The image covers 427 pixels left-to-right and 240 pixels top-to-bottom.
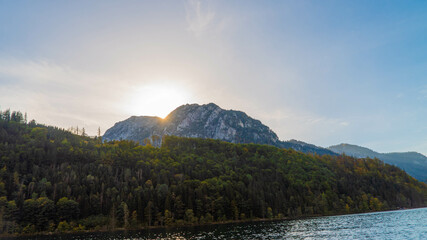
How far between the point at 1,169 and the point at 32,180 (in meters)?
24.0

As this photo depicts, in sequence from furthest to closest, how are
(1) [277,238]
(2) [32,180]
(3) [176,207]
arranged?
(2) [32,180] → (3) [176,207] → (1) [277,238]

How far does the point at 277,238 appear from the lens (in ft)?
258

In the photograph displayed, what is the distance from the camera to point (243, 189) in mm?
194625

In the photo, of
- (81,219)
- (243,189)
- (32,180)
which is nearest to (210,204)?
(243,189)

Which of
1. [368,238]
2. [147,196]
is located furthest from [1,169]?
[368,238]

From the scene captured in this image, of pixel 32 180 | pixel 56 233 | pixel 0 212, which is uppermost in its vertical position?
pixel 32 180

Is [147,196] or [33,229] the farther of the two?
[147,196]

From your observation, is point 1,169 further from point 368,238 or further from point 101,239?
point 368,238

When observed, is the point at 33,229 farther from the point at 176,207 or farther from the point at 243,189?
the point at 243,189

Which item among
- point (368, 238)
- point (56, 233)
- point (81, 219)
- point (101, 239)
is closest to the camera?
point (368, 238)

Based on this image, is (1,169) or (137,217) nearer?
(137,217)

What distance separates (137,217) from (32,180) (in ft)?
297

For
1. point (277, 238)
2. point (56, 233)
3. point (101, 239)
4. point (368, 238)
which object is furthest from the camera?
point (56, 233)

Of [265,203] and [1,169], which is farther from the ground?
[1,169]
